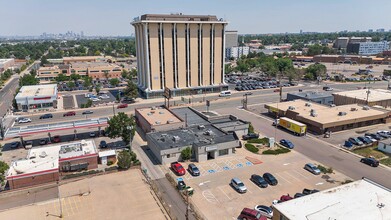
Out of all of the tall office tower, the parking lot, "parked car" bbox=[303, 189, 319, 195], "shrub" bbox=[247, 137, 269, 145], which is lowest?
the parking lot

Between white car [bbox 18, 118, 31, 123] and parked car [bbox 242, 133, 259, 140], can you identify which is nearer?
parked car [bbox 242, 133, 259, 140]

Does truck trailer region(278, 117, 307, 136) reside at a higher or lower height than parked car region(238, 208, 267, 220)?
higher

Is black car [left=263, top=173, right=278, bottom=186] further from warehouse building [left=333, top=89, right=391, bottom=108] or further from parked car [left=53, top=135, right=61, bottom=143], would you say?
warehouse building [left=333, top=89, right=391, bottom=108]

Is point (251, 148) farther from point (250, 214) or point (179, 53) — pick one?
point (179, 53)

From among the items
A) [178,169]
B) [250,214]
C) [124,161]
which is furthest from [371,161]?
[124,161]

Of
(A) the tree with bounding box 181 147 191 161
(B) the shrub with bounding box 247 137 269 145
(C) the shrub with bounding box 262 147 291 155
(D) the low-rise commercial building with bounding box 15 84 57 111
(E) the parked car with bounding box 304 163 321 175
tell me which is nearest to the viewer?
(E) the parked car with bounding box 304 163 321 175

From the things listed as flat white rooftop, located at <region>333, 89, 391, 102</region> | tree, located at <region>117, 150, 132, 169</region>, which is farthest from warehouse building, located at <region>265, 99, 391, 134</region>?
tree, located at <region>117, 150, 132, 169</region>

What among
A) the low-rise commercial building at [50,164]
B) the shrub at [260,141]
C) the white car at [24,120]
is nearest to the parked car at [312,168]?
the shrub at [260,141]
